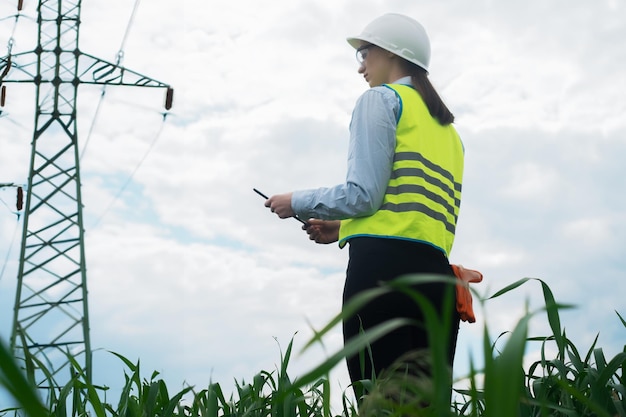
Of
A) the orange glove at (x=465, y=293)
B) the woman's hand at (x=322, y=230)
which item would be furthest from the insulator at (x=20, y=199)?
the orange glove at (x=465, y=293)

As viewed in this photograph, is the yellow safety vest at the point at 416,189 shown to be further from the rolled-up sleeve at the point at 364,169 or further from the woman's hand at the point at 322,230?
the woman's hand at the point at 322,230

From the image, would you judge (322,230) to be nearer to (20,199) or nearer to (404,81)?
(404,81)

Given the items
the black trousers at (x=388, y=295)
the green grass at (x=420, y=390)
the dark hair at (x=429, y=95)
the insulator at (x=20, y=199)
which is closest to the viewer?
the green grass at (x=420, y=390)

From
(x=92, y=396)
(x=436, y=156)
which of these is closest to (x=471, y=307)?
(x=436, y=156)

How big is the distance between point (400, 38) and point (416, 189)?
0.61 metres

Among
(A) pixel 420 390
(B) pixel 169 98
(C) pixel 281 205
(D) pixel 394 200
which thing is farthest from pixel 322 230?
(B) pixel 169 98

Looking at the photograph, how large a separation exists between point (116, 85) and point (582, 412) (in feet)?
42.9

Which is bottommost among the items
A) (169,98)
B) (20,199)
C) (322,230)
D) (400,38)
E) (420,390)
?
(420,390)

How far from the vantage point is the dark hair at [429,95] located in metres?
2.75

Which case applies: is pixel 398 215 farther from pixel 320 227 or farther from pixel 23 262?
pixel 23 262

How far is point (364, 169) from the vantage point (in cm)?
249

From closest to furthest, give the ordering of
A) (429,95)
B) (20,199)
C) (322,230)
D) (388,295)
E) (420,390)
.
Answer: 1. (420,390)
2. (388,295)
3. (429,95)
4. (322,230)
5. (20,199)

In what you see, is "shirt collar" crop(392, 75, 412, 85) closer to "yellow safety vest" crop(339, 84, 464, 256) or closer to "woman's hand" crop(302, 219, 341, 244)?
"yellow safety vest" crop(339, 84, 464, 256)

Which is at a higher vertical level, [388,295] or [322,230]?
[322,230]
